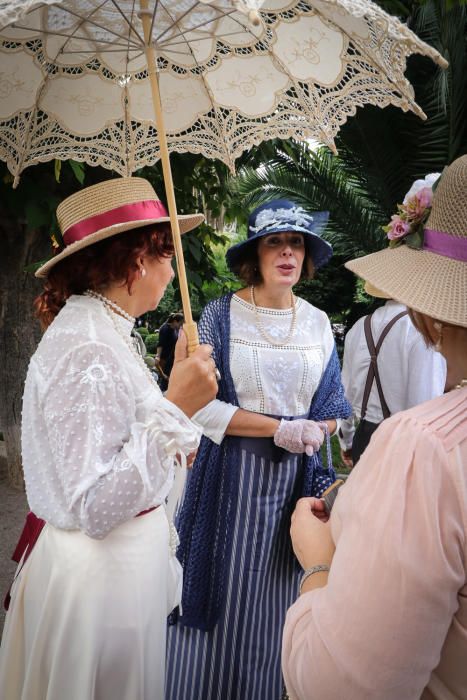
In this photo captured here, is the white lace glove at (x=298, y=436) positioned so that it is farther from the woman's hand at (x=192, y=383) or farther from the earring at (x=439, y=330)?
the earring at (x=439, y=330)

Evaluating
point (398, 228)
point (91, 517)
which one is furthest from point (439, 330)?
point (91, 517)

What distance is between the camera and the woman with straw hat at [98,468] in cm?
143

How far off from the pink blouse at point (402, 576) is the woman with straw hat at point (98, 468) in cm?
65

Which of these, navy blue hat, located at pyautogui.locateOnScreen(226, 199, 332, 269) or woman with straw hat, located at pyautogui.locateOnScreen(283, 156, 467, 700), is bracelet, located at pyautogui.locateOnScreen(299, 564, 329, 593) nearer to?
woman with straw hat, located at pyautogui.locateOnScreen(283, 156, 467, 700)

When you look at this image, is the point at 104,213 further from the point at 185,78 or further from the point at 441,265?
the point at 441,265

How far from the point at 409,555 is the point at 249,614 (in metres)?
1.96

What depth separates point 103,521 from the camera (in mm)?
1412

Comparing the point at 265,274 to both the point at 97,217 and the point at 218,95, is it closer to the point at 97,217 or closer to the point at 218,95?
the point at 218,95

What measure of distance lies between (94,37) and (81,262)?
86cm

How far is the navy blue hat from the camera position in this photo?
2730 mm

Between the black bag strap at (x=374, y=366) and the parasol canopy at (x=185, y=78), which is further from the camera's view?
the black bag strap at (x=374, y=366)

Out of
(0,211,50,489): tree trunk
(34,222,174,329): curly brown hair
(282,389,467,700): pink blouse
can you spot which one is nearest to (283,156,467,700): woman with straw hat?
(282,389,467,700): pink blouse

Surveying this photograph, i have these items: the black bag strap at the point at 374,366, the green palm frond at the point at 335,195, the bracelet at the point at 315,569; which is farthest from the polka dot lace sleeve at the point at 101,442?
the green palm frond at the point at 335,195

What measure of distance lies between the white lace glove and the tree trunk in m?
2.93
